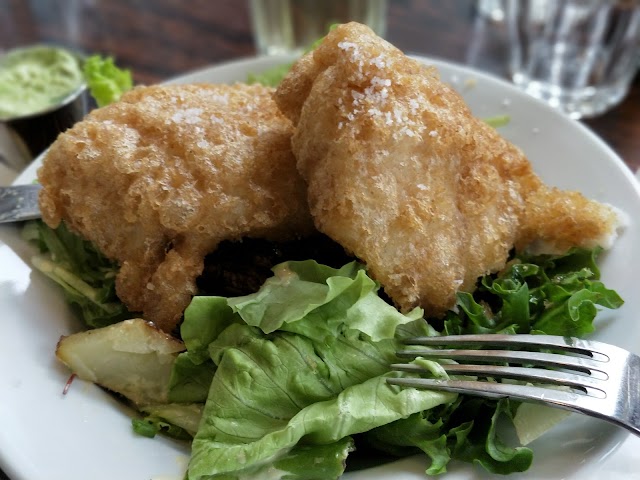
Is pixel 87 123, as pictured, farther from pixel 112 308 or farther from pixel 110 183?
pixel 112 308

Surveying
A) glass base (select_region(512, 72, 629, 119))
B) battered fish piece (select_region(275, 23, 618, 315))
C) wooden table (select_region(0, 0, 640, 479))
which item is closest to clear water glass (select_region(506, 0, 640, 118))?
glass base (select_region(512, 72, 629, 119))

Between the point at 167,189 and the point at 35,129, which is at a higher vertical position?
the point at 167,189

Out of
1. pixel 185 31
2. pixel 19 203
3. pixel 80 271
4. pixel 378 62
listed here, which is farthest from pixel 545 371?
pixel 185 31

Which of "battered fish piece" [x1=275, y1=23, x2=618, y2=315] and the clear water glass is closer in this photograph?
"battered fish piece" [x1=275, y1=23, x2=618, y2=315]

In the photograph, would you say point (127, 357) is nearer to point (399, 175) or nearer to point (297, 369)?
point (297, 369)

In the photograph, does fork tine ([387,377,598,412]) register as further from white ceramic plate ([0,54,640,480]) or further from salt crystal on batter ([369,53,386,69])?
salt crystal on batter ([369,53,386,69])
